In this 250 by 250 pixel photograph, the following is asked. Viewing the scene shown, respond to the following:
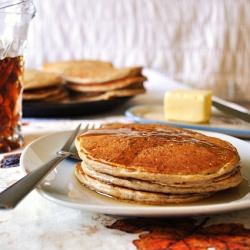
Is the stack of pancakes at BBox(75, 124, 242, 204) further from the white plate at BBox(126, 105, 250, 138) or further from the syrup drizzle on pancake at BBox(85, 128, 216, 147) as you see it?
the white plate at BBox(126, 105, 250, 138)

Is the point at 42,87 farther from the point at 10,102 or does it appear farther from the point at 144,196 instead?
the point at 144,196

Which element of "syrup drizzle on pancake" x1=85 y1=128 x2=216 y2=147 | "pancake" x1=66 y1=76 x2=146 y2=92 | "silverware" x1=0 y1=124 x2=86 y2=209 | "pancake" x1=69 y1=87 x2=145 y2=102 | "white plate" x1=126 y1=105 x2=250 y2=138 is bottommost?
"white plate" x1=126 y1=105 x2=250 y2=138

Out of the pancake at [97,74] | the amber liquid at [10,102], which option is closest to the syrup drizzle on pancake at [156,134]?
the amber liquid at [10,102]

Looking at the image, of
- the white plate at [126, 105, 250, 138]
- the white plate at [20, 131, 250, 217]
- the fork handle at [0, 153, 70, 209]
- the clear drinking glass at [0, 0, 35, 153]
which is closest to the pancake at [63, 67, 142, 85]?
the white plate at [126, 105, 250, 138]

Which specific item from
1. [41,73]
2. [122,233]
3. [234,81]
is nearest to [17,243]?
[122,233]

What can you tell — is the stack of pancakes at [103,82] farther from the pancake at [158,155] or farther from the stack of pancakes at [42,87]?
the pancake at [158,155]

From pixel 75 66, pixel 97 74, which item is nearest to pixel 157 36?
pixel 75 66

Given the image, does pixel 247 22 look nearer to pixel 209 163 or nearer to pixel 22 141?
pixel 22 141
